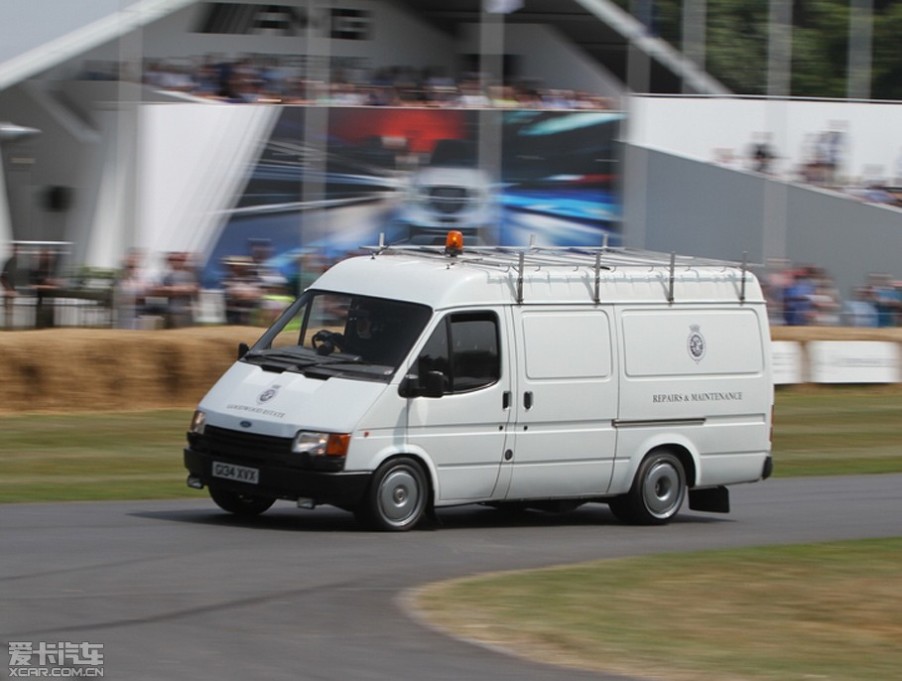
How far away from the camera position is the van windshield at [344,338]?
12.0 metres

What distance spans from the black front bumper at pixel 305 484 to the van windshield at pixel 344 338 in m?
0.77

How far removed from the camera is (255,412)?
11.7 meters

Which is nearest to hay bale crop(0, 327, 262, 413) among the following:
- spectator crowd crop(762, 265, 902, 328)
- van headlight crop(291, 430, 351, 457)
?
van headlight crop(291, 430, 351, 457)

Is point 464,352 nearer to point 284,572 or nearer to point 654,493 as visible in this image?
point 654,493

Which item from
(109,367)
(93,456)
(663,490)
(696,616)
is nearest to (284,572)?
(696,616)

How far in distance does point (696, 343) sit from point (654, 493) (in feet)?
4.20

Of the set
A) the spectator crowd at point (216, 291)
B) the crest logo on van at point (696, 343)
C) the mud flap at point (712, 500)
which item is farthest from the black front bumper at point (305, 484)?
the spectator crowd at point (216, 291)

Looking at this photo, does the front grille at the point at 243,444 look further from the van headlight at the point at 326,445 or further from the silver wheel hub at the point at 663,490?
the silver wheel hub at the point at 663,490

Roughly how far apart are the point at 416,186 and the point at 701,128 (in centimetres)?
701

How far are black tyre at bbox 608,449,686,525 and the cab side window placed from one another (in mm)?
1734

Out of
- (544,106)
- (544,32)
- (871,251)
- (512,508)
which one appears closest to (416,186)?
(544,106)

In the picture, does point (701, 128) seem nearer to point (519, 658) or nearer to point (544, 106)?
point (544, 106)

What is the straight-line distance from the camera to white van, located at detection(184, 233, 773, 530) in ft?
38.3

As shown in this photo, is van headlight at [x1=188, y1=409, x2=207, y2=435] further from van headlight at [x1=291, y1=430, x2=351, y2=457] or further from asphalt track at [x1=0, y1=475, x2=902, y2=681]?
van headlight at [x1=291, y1=430, x2=351, y2=457]
